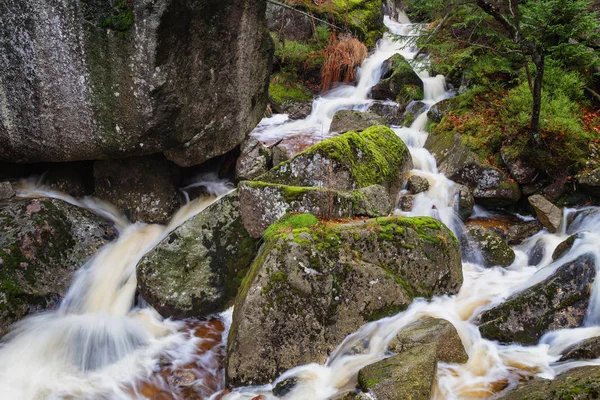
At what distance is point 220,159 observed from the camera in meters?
8.74

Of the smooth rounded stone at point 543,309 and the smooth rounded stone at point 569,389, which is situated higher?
the smooth rounded stone at point 569,389

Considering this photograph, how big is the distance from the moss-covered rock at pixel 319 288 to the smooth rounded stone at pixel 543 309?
92 centimetres

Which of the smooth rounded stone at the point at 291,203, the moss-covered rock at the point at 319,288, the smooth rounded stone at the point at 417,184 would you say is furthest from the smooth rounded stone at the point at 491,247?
the smooth rounded stone at the point at 291,203

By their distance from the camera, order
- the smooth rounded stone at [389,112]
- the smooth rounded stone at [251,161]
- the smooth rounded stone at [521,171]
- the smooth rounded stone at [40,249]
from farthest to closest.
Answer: the smooth rounded stone at [389,112], the smooth rounded stone at [521,171], the smooth rounded stone at [251,161], the smooth rounded stone at [40,249]

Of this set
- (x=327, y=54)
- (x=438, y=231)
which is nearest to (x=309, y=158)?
(x=438, y=231)

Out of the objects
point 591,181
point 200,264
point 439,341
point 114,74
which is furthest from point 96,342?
point 591,181

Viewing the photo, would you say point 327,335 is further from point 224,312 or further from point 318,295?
point 224,312

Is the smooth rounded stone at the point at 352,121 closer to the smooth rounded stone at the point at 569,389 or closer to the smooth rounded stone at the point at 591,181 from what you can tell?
the smooth rounded stone at the point at 591,181

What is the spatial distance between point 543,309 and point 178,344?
15.9 feet

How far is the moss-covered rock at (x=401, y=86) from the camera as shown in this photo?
506 inches

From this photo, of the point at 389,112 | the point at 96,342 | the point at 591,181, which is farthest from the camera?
the point at 389,112

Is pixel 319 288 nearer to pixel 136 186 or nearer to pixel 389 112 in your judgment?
pixel 136 186

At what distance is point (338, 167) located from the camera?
271 inches

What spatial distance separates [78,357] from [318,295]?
3.25 m
